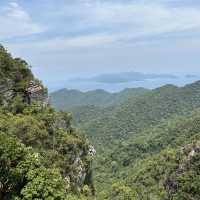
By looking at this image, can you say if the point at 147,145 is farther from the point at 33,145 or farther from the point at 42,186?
the point at 42,186

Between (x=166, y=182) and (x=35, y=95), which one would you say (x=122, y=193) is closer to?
(x=35, y=95)

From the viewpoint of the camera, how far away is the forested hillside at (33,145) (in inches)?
800

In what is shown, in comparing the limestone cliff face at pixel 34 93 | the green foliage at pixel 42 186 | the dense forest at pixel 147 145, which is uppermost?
the limestone cliff face at pixel 34 93

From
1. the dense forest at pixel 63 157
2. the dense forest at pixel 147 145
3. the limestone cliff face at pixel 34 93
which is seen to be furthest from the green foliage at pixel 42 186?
the dense forest at pixel 147 145

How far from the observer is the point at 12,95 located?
117 ft

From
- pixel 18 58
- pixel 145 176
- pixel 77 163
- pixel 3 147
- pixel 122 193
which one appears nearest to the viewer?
pixel 3 147

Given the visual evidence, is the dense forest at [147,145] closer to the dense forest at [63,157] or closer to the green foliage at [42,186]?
the dense forest at [63,157]

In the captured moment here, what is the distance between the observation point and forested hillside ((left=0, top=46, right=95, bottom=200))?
66.6ft

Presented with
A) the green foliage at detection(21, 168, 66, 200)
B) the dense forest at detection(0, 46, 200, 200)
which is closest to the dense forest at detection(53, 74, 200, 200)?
the dense forest at detection(0, 46, 200, 200)

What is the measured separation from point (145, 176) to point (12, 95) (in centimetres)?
4868

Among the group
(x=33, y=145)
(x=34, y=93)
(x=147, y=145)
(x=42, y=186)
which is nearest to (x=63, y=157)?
(x=33, y=145)

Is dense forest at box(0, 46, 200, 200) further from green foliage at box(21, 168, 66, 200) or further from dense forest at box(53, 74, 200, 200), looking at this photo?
dense forest at box(53, 74, 200, 200)

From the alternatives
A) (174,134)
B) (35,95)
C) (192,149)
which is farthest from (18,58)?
(174,134)

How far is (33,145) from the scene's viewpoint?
29.8 m
